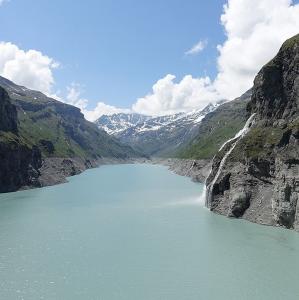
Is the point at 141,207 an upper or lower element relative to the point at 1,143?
lower

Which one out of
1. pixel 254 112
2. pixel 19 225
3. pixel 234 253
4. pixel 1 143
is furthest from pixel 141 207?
pixel 1 143

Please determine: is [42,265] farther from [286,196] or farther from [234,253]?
[286,196]

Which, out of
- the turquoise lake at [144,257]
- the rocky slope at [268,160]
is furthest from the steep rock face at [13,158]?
the rocky slope at [268,160]

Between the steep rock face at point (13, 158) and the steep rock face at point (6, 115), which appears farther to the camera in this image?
the steep rock face at point (6, 115)

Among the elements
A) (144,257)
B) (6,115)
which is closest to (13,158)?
(6,115)

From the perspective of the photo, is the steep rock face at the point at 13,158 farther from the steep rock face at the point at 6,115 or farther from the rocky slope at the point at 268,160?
the rocky slope at the point at 268,160
